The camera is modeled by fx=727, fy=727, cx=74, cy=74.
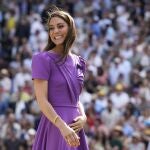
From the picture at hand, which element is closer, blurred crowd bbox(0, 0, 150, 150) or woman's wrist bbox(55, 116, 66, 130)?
woman's wrist bbox(55, 116, 66, 130)

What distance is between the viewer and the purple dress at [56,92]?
16.1 ft

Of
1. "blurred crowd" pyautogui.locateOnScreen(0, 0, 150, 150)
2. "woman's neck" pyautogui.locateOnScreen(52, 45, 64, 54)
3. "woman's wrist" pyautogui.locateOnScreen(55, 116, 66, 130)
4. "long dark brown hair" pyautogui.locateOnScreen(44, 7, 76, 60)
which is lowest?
"blurred crowd" pyautogui.locateOnScreen(0, 0, 150, 150)

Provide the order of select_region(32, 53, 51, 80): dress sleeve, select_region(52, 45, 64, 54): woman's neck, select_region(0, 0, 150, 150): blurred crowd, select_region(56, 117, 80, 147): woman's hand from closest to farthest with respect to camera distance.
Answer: select_region(56, 117, 80, 147): woman's hand → select_region(32, 53, 51, 80): dress sleeve → select_region(52, 45, 64, 54): woman's neck → select_region(0, 0, 150, 150): blurred crowd

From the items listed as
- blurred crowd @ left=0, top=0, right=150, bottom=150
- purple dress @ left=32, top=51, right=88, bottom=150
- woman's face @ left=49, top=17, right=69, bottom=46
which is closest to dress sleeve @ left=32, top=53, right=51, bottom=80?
purple dress @ left=32, top=51, right=88, bottom=150

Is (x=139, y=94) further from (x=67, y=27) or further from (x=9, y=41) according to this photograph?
(x=67, y=27)

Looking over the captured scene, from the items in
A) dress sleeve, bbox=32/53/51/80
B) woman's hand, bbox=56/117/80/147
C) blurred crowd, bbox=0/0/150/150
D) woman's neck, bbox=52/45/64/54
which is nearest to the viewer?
woman's hand, bbox=56/117/80/147

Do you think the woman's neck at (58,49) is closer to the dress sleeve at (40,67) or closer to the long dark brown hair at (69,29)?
the long dark brown hair at (69,29)

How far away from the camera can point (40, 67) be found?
488 centimetres

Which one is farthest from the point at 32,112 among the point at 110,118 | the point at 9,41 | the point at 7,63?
the point at 9,41

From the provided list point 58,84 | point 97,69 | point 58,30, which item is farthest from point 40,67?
point 97,69

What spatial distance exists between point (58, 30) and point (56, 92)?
422 millimetres

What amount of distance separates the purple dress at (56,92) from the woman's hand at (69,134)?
159 millimetres

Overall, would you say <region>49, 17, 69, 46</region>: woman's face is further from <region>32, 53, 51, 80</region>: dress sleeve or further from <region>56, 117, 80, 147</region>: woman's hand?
<region>56, 117, 80, 147</region>: woman's hand

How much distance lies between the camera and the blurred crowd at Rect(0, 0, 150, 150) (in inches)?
510
